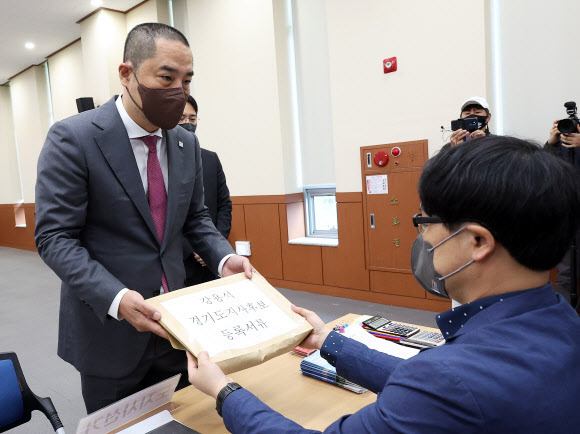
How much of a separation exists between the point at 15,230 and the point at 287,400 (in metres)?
11.4

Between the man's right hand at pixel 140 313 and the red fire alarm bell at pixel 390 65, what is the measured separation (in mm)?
3351

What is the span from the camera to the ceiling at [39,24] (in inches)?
244

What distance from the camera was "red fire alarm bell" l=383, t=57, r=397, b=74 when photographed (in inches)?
149

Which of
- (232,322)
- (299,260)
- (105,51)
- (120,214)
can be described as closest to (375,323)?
(232,322)

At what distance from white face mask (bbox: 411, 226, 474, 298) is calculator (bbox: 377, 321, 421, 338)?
567 mm

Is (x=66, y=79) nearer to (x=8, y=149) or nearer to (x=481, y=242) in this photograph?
(x=8, y=149)

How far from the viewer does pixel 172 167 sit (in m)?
1.36

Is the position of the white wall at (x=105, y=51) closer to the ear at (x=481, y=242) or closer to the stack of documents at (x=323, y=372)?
the stack of documents at (x=323, y=372)

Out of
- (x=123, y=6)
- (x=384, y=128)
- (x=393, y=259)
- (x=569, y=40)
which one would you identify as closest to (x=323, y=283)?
(x=393, y=259)

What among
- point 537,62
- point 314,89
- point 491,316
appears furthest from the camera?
point 314,89

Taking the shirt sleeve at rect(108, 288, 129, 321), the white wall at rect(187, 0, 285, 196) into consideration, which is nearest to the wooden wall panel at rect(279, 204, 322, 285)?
the white wall at rect(187, 0, 285, 196)

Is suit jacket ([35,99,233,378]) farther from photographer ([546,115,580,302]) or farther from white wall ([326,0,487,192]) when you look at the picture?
white wall ([326,0,487,192])

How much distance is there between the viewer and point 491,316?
2.36 feet

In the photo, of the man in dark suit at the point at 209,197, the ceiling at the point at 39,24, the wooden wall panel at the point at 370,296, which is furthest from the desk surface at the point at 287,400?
the ceiling at the point at 39,24
